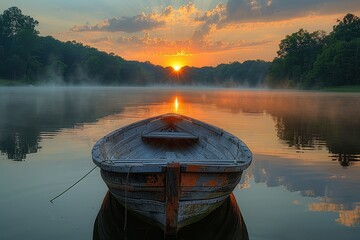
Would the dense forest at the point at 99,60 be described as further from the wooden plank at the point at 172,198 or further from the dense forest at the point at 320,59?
the wooden plank at the point at 172,198

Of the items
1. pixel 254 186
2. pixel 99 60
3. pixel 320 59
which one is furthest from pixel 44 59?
pixel 254 186

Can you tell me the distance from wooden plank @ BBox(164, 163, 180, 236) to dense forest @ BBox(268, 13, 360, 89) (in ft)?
334

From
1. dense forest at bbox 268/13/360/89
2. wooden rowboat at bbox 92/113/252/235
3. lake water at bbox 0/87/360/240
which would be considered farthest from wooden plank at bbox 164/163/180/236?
dense forest at bbox 268/13/360/89

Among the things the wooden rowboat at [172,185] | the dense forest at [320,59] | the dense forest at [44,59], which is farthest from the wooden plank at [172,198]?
the dense forest at [44,59]

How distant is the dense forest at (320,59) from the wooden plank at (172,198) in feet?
334

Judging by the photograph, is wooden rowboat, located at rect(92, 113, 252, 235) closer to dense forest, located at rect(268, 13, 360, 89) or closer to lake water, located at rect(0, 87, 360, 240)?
lake water, located at rect(0, 87, 360, 240)

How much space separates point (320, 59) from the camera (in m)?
113

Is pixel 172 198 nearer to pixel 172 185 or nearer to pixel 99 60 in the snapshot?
pixel 172 185

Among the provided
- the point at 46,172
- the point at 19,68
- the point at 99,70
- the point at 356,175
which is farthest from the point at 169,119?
the point at 99,70

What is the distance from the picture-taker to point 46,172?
38.1 ft

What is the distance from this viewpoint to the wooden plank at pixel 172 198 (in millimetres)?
6758

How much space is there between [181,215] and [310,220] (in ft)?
9.49

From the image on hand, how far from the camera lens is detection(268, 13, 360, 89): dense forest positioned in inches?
4003

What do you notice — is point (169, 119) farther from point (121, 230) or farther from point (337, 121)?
point (337, 121)
